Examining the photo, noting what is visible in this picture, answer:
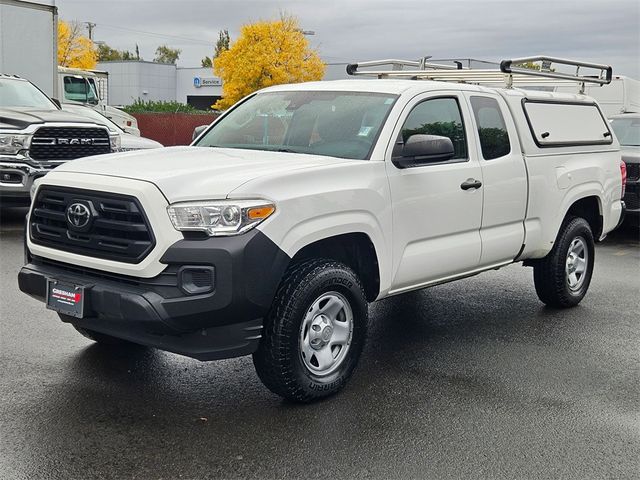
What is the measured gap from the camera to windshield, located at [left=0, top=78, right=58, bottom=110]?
12180 mm

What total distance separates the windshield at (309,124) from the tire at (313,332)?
3.01ft

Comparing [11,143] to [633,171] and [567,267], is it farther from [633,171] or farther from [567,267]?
[633,171]

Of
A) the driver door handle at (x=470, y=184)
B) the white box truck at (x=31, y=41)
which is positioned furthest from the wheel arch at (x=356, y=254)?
the white box truck at (x=31, y=41)

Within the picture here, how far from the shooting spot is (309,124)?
219 inches

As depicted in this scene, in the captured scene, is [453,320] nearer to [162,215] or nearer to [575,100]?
[575,100]

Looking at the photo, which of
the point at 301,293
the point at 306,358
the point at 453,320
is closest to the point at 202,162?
the point at 301,293

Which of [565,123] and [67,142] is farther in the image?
[67,142]

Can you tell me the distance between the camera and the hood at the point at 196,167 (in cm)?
422

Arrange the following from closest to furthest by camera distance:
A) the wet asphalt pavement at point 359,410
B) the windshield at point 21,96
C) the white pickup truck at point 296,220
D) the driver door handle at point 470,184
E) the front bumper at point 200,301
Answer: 1. the wet asphalt pavement at point 359,410
2. the front bumper at point 200,301
3. the white pickup truck at point 296,220
4. the driver door handle at point 470,184
5. the windshield at point 21,96

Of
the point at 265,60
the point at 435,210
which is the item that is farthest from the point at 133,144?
the point at 265,60

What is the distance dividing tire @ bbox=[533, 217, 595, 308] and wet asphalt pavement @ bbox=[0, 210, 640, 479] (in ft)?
1.49

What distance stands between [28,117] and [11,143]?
1.86ft

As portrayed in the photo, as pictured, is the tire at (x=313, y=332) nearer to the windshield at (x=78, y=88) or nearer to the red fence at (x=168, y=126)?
the windshield at (x=78, y=88)

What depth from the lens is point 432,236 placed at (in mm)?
5418
